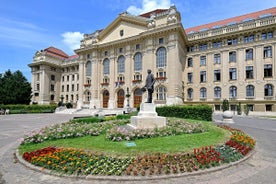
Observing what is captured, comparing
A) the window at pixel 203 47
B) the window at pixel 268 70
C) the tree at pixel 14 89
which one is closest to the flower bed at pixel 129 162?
the window at pixel 268 70

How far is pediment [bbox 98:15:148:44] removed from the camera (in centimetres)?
4200

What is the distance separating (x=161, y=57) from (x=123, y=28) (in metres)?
14.7

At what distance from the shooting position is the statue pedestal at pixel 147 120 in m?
11.0

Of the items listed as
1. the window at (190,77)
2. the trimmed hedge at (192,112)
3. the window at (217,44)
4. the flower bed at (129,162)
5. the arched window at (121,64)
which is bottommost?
the flower bed at (129,162)

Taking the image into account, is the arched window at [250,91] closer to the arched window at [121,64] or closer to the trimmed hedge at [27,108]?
the arched window at [121,64]

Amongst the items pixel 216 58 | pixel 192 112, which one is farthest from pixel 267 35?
pixel 192 112

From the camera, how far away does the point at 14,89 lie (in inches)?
1876

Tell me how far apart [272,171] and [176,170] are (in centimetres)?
330

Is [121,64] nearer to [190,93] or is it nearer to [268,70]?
[190,93]

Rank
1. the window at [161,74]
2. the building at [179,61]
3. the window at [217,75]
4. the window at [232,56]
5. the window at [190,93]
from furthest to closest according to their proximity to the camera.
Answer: the window at [190,93] < the window at [217,75] < the window at [161,74] < the window at [232,56] < the building at [179,61]

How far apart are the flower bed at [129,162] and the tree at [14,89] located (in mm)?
50678

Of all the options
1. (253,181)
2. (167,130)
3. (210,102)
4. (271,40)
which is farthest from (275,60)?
(253,181)

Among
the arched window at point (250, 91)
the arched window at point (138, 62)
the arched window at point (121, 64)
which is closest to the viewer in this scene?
the arched window at point (250, 91)

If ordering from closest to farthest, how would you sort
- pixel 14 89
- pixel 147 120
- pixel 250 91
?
pixel 147 120 < pixel 250 91 < pixel 14 89
